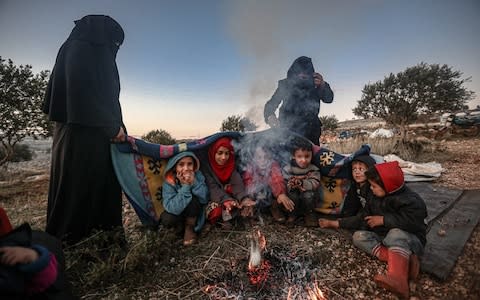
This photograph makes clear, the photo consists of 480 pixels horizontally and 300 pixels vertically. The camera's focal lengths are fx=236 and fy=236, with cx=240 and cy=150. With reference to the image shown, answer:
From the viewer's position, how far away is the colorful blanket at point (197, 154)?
295cm

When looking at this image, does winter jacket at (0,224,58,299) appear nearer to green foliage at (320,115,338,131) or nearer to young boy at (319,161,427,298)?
young boy at (319,161,427,298)

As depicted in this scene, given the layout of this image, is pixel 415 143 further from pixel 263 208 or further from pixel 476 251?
pixel 263 208

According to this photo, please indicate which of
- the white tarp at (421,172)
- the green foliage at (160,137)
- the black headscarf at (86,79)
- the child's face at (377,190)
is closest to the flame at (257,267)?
the child's face at (377,190)

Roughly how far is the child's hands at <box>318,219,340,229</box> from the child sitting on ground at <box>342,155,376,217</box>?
0.38 meters

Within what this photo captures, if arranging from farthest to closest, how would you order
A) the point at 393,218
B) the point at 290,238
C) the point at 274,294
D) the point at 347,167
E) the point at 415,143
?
the point at 415,143
the point at 347,167
the point at 290,238
the point at 393,218
the point at 274,294

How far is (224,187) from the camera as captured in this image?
3320mm

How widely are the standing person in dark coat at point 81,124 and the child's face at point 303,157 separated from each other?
230 centimetres

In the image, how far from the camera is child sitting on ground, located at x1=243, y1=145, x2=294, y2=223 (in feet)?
10.8

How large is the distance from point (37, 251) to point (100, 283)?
3.64ft

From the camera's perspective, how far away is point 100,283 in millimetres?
2092

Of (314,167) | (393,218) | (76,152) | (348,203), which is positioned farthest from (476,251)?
(76,152)

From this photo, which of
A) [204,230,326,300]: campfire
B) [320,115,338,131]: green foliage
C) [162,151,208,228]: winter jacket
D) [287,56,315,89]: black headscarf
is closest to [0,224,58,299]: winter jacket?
[204,230,326,300]: campfire

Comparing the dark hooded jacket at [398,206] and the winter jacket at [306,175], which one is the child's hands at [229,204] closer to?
the winter jacket at [306,175]

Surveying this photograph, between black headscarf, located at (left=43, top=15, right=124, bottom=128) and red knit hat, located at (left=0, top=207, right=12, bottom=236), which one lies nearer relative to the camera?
red knit hat, located at (left=0, top=207, right=12, bottom=236)
